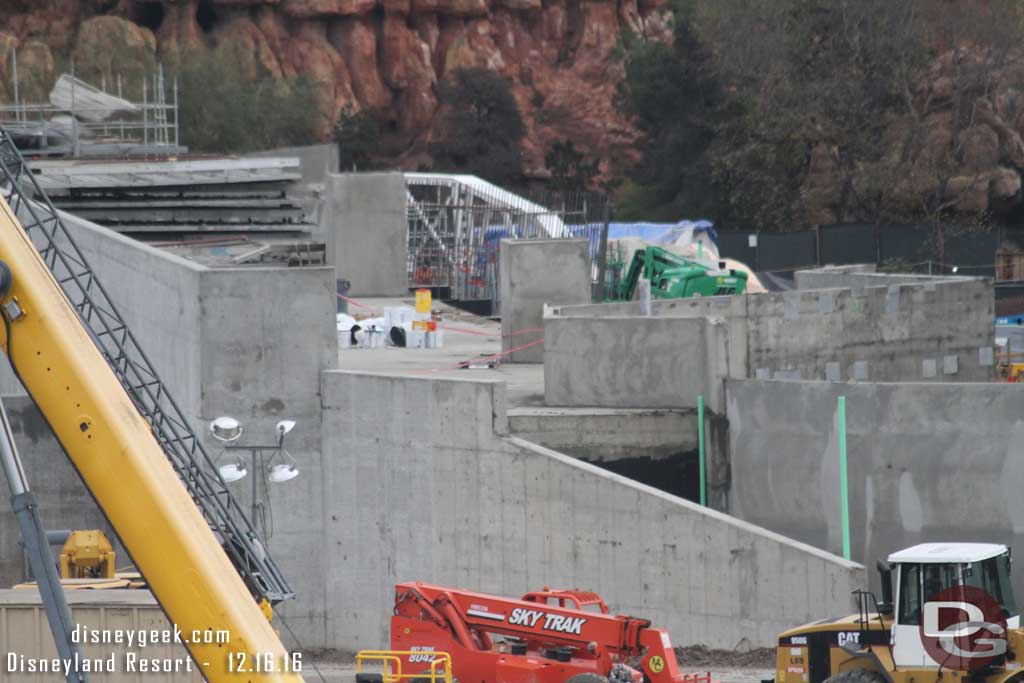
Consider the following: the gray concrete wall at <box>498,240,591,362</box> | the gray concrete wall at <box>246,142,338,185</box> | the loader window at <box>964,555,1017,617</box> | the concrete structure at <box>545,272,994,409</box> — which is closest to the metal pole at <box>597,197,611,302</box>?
the gray concrete wall at <box>498,240,591,362</box>

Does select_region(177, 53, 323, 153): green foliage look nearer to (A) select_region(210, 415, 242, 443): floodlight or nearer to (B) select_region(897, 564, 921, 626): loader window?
(A) select_region(210, 415, 242, 443): floodlight

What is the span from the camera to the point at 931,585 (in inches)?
565

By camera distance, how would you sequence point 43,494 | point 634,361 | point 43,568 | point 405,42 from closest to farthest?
point 43,568 → point 43,494 → point 634,361 → point 405,42

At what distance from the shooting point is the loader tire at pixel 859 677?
14672 mm

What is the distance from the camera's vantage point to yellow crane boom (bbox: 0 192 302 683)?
10.6 metres

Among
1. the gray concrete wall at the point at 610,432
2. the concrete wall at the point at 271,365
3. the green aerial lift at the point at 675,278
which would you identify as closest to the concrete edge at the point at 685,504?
the gray concrete wall at the point at 610,432

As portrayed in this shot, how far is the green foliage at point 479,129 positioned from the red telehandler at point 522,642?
71513 millimetres

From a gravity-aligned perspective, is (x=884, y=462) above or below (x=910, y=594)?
above

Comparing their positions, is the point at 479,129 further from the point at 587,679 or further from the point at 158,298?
the point at 587,679

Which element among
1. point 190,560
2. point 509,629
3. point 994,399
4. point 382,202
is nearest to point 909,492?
point 994,399

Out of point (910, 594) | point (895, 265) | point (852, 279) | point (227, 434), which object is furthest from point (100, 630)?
point (895, 265)

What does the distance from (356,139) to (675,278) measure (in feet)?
185

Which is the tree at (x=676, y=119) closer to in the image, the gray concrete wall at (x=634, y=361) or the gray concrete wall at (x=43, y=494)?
the gray concrete wall at (x=634, y=361)

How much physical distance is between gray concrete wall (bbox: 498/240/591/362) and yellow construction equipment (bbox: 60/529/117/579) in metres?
10.3
